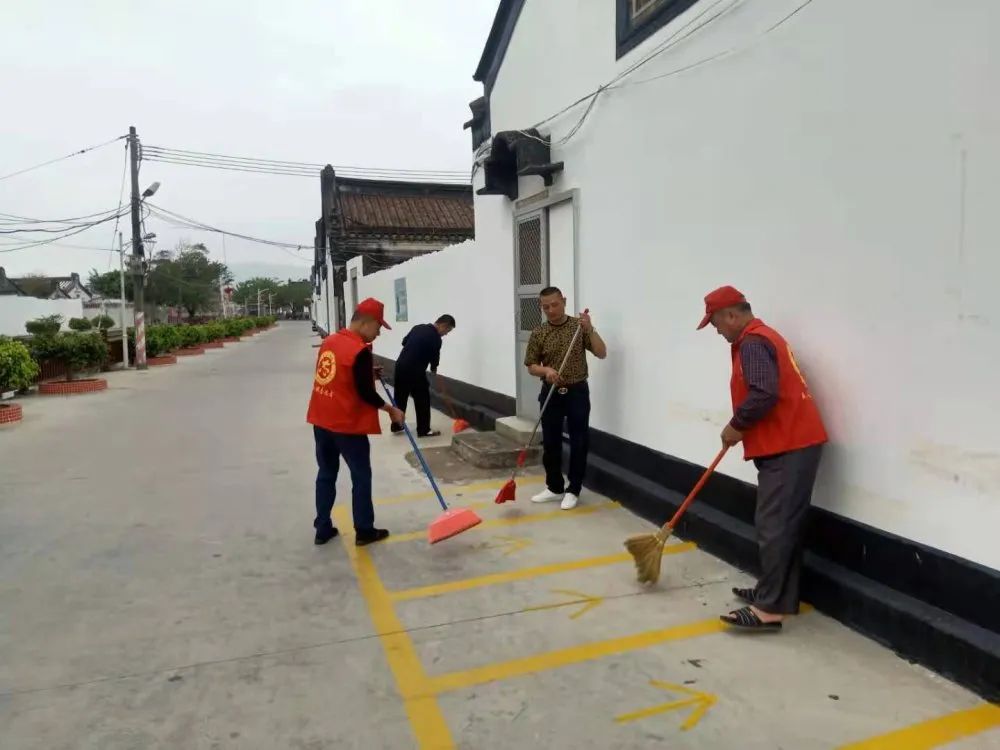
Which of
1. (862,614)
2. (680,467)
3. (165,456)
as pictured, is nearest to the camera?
(862,614)

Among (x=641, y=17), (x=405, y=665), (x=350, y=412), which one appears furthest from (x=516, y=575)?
(x=641, y=17)

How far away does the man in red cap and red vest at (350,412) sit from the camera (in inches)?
174

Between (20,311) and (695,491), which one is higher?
(20,311)

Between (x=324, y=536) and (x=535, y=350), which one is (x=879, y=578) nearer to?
(x=535, y=350)

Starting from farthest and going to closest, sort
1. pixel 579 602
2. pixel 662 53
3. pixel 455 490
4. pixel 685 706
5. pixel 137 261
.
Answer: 1. pixel 137 261
2. pixel 455 490
3. pixel 662 53
4. pixel 579 602
5. pixel 685 706

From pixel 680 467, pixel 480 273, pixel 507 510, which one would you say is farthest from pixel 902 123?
pixel 480 273

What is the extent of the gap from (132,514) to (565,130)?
15.8ft

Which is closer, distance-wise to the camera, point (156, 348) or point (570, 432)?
point (570, 432)

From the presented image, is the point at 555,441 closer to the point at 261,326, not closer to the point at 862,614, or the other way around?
the point at 862,614

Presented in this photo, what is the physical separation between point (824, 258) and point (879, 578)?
59.9 inches

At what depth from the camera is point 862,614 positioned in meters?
3.21

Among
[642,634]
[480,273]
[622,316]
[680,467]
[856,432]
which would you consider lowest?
[642,634]

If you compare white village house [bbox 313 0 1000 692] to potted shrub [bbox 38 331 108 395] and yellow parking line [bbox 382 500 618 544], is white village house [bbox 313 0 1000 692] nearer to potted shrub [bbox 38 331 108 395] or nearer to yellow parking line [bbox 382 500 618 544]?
yellow parking line [bbox 382 500 618 544]

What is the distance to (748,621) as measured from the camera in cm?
327
